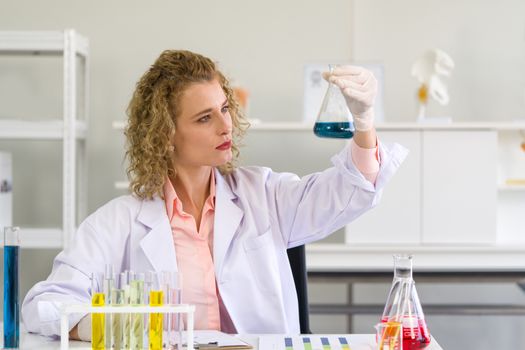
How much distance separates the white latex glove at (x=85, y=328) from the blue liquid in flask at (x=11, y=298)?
115 mm

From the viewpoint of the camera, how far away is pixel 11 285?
1559 millimetres

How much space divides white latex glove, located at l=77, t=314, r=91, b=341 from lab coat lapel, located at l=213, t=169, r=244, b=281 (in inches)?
13.7

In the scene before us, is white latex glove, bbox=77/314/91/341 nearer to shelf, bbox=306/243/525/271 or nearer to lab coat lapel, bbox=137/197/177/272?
lab coat lapel, bbox=137/197/177/272

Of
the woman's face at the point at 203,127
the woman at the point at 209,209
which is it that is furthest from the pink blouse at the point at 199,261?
the woman's face at the point at 203,127

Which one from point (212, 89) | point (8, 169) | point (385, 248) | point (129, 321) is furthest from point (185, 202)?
point (8, 169)

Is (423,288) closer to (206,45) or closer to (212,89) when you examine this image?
(206,45)

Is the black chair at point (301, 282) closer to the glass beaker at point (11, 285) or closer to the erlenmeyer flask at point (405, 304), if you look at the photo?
the erlenmeyer flask at point (405, 304)

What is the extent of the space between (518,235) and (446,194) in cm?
44

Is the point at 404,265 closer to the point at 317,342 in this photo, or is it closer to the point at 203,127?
the point at 317,342

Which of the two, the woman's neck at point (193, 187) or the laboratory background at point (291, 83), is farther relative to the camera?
the laboratory background at point (291, 83)

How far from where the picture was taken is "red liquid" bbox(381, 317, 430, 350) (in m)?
1.54

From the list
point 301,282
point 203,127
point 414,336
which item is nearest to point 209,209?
point 203,127

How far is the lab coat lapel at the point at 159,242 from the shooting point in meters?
1.88

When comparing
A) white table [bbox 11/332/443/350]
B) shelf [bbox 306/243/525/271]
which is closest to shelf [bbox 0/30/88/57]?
shelf [bbox 306/243/525/271]
